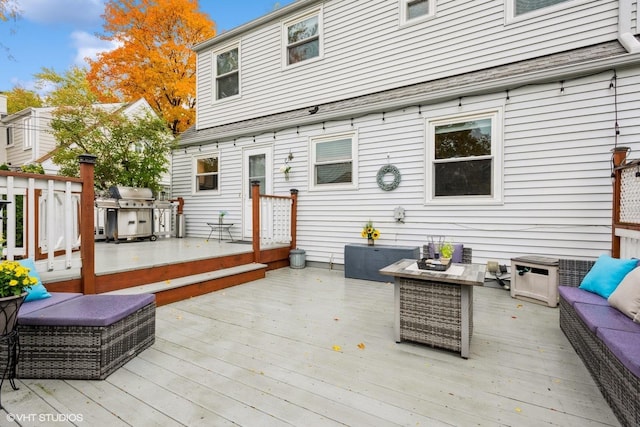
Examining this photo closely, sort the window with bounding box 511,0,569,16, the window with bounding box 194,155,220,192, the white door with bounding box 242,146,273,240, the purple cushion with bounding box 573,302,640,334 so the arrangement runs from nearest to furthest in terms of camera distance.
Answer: the purple cushion with bounding box 573,302,640,334
the window with bounding box 511,0,569,16
the white door with bounding box 242,146,273,240
the window with bounding box 194,155,220,192

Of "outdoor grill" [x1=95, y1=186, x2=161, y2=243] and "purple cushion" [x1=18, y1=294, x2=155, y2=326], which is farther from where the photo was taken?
"outdoor grill" [x1=95, y1=186, x2=161, y2=243]

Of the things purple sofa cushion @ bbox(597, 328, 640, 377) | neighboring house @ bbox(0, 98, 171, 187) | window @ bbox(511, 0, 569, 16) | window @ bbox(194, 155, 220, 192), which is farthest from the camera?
neighboring house @ bbox(0, 98, 171, 187)

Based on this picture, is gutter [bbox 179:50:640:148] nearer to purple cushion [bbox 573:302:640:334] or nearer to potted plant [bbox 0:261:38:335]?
purple cushion [bbox 573:302:640:334]

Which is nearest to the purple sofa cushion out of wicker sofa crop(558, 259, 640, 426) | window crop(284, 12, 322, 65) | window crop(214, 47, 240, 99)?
wicker sofa crop(558, 259, 640, 426)

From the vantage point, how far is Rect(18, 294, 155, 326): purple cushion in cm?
206

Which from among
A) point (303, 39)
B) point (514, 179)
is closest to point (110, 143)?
point (303, 39)

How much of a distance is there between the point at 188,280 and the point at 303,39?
222 inches

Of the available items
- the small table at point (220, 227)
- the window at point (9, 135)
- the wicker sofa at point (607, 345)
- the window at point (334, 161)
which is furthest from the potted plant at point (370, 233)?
the window at point (9, 135)

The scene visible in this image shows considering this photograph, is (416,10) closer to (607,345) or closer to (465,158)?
(465,158)

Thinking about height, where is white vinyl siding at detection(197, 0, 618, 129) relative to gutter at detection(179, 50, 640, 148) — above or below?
above

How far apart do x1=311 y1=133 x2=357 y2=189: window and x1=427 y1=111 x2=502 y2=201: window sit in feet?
4.84

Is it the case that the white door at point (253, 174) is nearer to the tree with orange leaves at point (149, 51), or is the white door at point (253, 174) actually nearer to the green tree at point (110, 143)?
the green tree at point (110, 143)

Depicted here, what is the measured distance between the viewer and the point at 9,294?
1.79 m

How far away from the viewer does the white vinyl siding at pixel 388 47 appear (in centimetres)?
444
